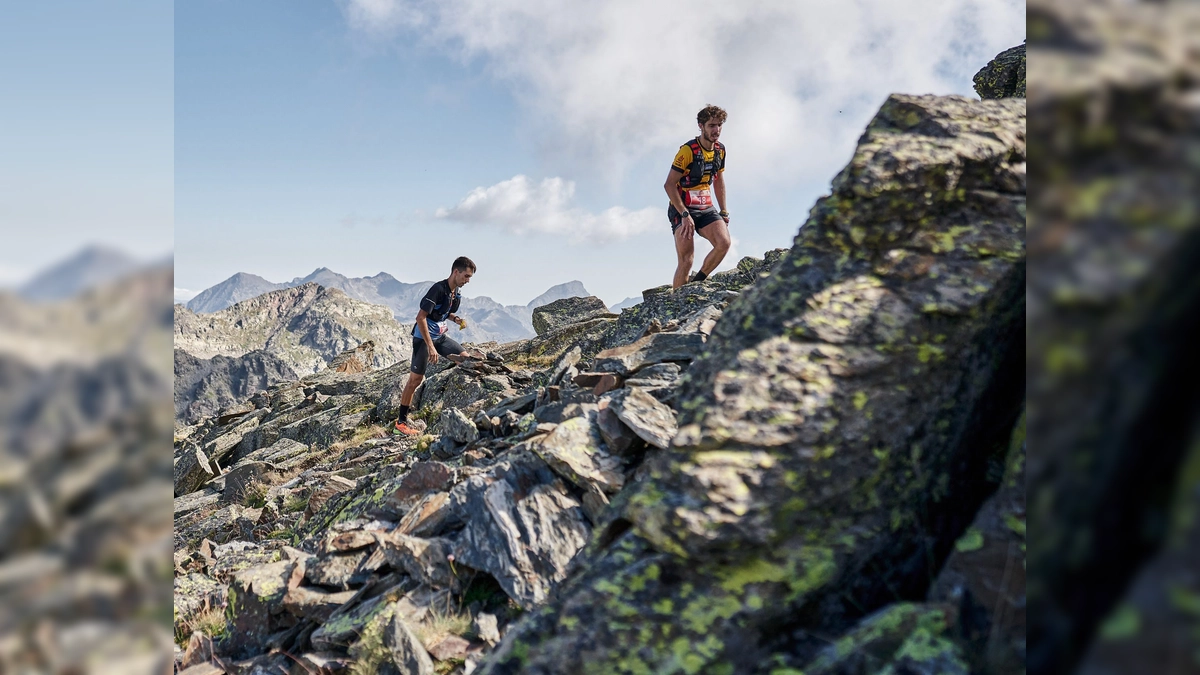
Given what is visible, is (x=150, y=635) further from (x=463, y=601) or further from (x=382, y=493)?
(x=382, y=493)

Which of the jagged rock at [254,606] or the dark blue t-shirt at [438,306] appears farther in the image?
the dark blue t-shirt at [438,306]

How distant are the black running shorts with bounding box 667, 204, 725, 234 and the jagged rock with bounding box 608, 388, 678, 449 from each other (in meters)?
8.92

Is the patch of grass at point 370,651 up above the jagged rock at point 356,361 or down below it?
below

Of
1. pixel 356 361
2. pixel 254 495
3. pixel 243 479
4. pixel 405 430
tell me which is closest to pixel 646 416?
pixel 405 430

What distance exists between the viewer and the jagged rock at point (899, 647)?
3354mm

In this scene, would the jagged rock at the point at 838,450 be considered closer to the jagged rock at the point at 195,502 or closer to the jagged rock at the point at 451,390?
the jagged rock at the point at 451,390

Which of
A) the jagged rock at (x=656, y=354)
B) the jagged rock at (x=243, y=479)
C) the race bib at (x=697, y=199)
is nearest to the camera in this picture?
the jagged rock at (x=656, y=354)

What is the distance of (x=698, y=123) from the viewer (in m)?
15.7

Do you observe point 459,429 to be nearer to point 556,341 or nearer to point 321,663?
point 321,663

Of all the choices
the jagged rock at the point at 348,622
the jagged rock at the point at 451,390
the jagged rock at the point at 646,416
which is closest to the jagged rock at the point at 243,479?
the jagged rock at the point at 451,390

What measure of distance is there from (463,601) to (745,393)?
15.0 ft

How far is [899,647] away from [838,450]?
3.65 feet

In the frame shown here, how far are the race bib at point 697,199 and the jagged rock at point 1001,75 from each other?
22.6m

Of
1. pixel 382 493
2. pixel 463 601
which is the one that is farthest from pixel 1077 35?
pixel 382 493
